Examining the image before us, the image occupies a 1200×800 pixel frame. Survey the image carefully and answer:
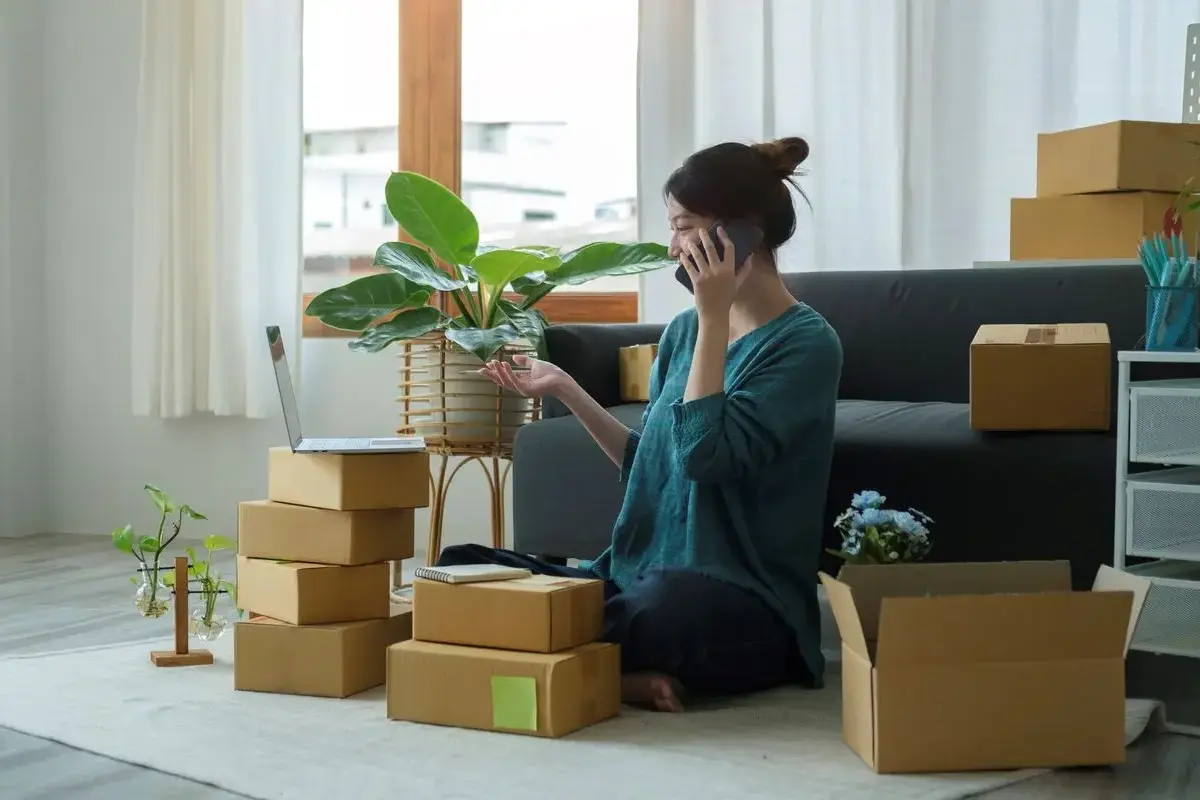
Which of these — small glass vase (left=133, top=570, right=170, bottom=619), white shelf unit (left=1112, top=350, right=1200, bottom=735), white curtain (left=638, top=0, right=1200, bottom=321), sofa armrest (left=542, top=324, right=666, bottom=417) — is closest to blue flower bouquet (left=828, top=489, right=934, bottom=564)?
white shelf unit (left=1112, top=350, right=1200, bottom=735)

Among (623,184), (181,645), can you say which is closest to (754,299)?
(181,645)

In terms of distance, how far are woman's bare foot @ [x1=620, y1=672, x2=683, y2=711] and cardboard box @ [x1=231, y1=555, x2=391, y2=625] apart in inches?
16.5

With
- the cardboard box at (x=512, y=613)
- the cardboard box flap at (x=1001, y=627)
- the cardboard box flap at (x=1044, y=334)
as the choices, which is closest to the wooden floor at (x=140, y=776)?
the cardboard box flap at (x=1001, y=627)

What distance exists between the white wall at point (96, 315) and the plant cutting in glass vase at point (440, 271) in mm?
1268

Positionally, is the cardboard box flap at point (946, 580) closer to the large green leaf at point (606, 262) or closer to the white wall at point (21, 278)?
the large green leaf at point (606, 262)

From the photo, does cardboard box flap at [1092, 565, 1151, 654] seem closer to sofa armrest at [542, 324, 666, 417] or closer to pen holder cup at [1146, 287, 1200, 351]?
pen holder cup at [1146, 287, 1200, 351]

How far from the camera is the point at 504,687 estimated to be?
1863 mm

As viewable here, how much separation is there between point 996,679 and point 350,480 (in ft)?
3.28

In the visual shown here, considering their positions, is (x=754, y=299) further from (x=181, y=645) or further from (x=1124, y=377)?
(x=181, y=645)

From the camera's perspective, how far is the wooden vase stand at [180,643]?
2.34m

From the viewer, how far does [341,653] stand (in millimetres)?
2076

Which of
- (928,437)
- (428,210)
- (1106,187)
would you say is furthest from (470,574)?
(1106,187)

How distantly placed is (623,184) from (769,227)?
6.58 feet

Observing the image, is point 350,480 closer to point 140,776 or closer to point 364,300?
point 140,776
